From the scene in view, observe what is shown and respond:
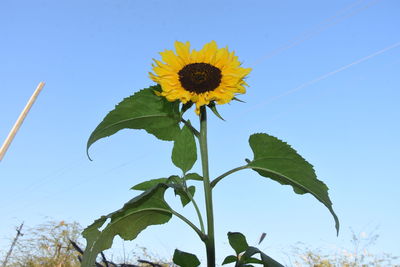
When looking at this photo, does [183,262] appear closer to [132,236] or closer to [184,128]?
[132,236]

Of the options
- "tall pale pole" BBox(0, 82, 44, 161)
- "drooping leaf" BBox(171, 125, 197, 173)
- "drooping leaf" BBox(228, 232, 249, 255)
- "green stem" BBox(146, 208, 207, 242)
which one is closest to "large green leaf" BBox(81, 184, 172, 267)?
"green stem" BBox(146, 208, 207, 242)

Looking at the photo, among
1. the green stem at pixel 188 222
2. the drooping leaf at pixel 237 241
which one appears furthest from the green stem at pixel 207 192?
the drooping leaf at pixel 237 241

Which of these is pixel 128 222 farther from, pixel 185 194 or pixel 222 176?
pixel 222 176

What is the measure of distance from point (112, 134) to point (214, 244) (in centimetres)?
44

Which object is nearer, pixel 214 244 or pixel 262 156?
pixel 214 244

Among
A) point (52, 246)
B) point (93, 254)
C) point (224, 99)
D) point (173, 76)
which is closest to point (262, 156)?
point (224, 99)

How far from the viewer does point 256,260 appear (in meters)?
1.19

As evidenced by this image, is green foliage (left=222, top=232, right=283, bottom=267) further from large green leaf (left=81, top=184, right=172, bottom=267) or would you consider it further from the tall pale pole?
the tall pale pole

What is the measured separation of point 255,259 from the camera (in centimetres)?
119

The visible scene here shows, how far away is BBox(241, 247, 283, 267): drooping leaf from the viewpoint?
1.10 m

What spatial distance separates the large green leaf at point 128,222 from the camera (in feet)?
3.81

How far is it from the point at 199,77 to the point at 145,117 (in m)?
0.20

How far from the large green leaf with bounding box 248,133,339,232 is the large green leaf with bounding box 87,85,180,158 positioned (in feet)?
0.85

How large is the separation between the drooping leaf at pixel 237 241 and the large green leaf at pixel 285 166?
205mm
